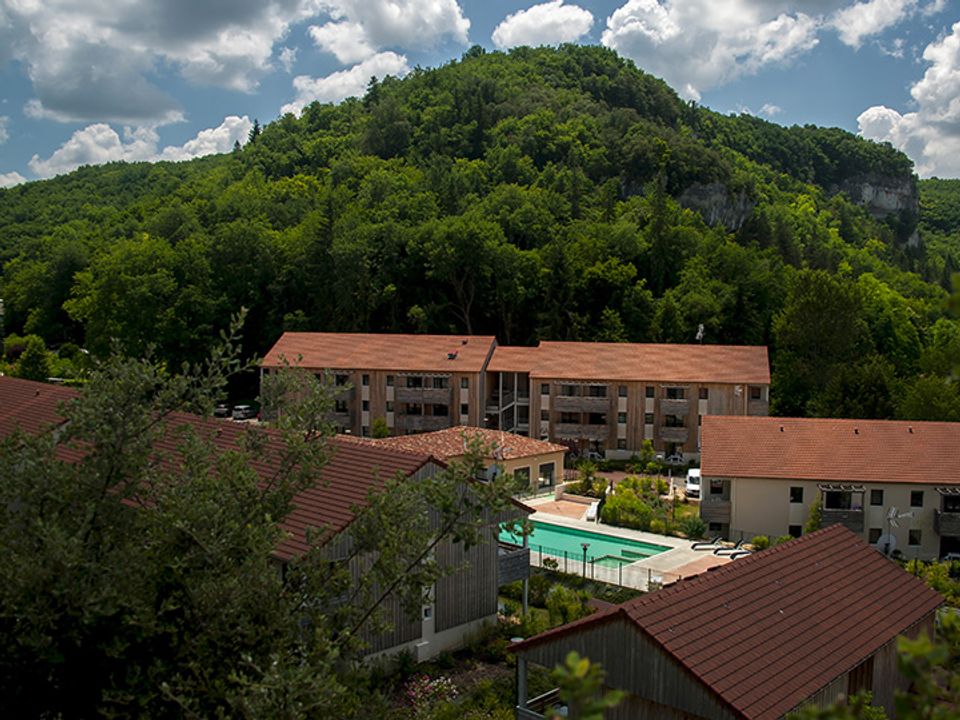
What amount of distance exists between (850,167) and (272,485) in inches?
6732

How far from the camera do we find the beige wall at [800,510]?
30.4m

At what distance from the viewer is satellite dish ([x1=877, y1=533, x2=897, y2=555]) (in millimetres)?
29797

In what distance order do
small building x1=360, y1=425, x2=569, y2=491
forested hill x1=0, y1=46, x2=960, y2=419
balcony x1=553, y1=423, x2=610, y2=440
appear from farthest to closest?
forested hill x1=0, y1=46, x2=960, y2=419 → balcony x1=553, y1=423, x2=610, y2=440 → small building x1=360, y1=425, x2=569, y2=491

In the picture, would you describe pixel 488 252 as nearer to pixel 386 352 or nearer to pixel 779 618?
pixel 386 352

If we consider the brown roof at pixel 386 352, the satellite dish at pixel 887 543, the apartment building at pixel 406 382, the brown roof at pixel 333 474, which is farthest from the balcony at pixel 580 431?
the brown roof at pixel 333 474

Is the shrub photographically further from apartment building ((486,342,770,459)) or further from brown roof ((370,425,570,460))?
apartment building ((486,342,770,459))

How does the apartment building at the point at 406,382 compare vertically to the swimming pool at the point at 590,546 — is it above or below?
above

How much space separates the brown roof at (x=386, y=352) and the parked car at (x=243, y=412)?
5635 millimetres

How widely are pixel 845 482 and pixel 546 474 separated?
1347cm

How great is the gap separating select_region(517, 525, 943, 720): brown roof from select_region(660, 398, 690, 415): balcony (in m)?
29.1

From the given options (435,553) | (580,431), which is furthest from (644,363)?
(435,553)

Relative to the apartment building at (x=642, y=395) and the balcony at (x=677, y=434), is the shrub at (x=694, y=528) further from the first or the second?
the apartment building at (x=642, y=395)

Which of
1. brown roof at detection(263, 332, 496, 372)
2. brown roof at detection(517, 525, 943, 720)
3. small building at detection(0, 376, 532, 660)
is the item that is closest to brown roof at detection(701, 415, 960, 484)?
small building at detection(0, 376, 532, 660)

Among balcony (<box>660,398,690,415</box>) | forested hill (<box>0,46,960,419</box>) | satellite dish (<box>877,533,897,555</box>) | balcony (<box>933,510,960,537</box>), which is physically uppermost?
forested hill (<box>0,46,960,419</box>)
